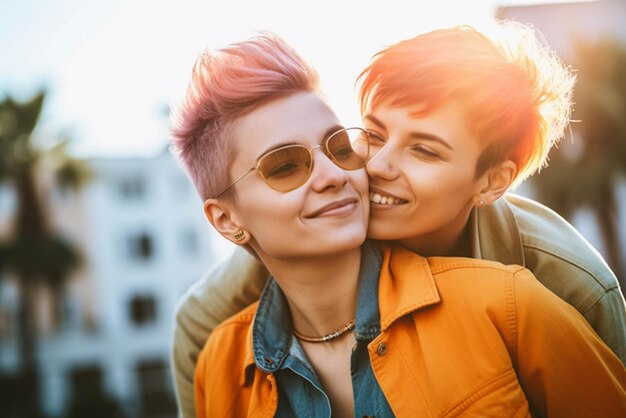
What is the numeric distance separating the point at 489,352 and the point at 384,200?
776 millimetres

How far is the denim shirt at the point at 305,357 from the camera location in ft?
8.69

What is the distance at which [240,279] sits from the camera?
3691mm

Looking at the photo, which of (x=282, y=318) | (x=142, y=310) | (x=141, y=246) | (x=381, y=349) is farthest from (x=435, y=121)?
(x=141, y=246)

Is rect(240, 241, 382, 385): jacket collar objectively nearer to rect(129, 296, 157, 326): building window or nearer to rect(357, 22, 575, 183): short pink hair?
rect(357, 22, 575, 183): short pink hair

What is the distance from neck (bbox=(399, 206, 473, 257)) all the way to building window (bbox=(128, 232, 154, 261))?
39282 millimetres

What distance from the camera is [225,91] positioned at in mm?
2771

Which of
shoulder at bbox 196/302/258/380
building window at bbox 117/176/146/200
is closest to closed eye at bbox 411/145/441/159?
shoulder at bbox 196/302/258/380

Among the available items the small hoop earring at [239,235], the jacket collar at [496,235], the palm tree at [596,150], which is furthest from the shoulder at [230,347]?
the palm tree at [596,150]

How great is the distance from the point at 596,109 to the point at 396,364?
15.8 m

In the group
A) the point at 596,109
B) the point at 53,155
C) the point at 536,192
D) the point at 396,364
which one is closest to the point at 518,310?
the point at 396,364

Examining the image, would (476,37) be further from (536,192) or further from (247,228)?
(536,192)

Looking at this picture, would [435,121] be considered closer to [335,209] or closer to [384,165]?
[384,165]

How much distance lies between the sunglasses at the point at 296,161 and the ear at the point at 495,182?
63cm

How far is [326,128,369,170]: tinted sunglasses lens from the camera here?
107 inches
